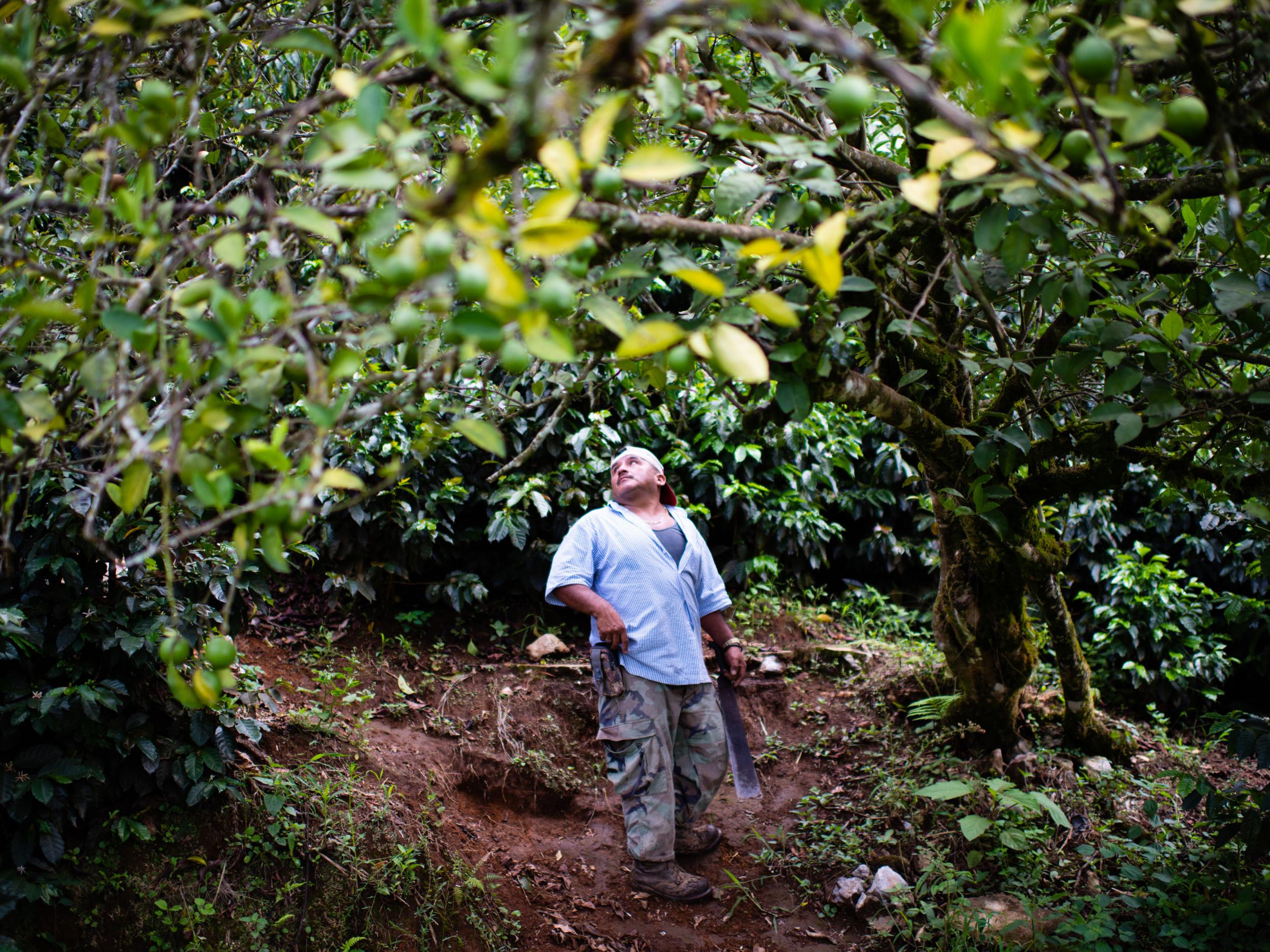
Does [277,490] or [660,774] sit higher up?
[277,490]

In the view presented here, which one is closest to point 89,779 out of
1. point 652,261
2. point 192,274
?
point 192,274

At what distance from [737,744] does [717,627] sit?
48cm

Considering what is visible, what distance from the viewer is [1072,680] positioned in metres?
3.46

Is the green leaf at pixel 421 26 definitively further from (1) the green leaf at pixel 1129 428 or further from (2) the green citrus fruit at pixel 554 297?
(1) the green leaf at pixel 1129 428

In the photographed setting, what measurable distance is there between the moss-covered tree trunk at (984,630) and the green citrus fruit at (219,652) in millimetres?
2521

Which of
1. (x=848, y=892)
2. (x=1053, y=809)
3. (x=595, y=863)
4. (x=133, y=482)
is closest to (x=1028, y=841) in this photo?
(x=1053, y=809)

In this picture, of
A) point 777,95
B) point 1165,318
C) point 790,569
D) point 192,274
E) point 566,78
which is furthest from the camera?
point 790,569

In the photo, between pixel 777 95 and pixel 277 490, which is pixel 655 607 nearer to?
pixel 777 95

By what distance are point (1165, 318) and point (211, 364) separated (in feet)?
6.14

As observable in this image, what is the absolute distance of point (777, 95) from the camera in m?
2.24

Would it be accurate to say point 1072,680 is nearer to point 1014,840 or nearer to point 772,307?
point 1014,840

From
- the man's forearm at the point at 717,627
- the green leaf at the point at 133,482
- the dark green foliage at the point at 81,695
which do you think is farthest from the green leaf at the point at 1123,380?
the dark green foliage at the point at 81,695

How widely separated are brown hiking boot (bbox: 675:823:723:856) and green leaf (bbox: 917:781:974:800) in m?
0.88

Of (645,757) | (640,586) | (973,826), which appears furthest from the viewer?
(640,586)
